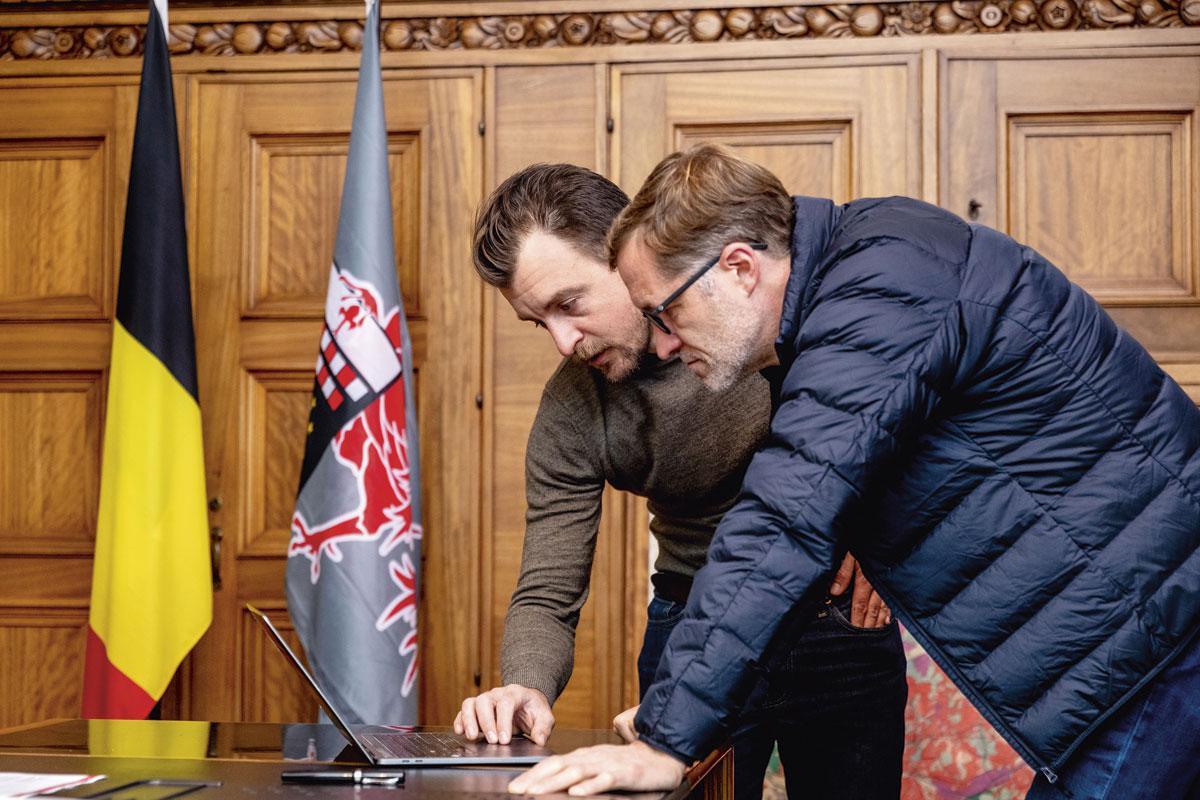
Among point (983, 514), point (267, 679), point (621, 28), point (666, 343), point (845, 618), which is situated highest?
point (621, 28)

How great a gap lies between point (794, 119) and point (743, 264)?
1902 mm

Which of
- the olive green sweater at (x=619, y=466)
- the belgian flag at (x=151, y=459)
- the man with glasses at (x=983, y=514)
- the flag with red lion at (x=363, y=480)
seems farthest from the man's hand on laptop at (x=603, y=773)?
the belgian flag at (x=151, y=459)

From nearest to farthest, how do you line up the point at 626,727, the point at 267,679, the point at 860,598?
the point at 626,727 < the point at 860,598 < the point at 267,679

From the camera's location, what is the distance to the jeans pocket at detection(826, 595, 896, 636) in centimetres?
196

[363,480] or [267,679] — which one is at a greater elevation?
[363,480]

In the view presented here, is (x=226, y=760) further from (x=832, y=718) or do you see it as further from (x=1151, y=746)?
(x=1151, y=746)

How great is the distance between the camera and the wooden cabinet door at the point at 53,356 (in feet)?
11.5

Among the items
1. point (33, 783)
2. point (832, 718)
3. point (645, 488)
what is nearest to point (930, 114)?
point (645, 488)

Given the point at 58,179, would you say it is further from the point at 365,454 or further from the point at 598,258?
the point at 598,258

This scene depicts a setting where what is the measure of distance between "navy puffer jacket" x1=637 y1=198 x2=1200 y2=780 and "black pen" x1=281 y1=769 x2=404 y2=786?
27 cm

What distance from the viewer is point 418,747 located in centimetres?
154

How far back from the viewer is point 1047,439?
137 cm

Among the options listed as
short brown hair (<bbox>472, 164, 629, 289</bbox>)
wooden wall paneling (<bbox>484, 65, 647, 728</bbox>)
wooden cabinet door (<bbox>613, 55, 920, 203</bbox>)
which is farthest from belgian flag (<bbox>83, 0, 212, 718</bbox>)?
short brown hair (<bbox>472, 164, 629, 289</bbox>)

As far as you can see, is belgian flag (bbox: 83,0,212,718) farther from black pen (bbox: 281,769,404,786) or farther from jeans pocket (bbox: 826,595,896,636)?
black pen (bbox: 281,769,404,786)
